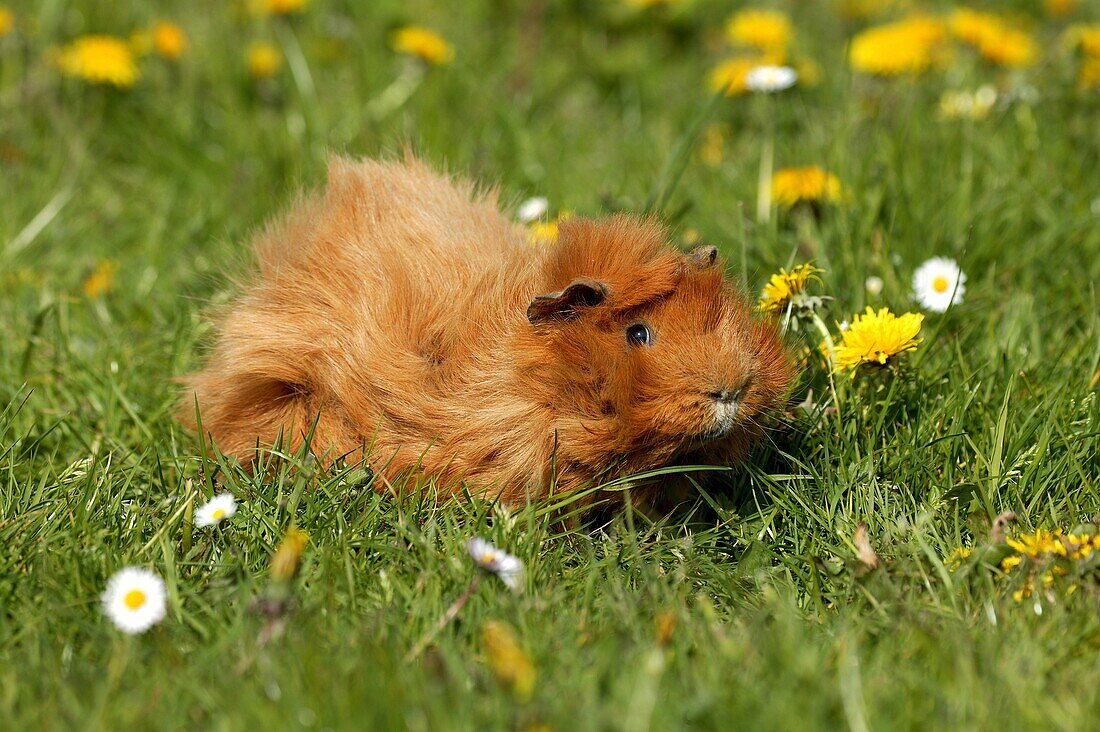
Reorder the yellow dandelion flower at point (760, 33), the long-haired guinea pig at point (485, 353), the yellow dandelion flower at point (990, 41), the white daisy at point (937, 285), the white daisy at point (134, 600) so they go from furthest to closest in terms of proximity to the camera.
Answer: the yellow dandelion flower at point (760, 33) < the yellow dandelion flower at point (990, 41) < the white daisy at point (937, 285) < the long-haired guinea pig at point (485, 353) < the white daisy at point (134, 600)

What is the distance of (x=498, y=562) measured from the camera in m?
2.62

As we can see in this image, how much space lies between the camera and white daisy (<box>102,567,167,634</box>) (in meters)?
2.49

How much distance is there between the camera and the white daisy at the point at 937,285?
3701 mm

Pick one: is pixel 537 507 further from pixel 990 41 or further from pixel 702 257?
pixel 990 41

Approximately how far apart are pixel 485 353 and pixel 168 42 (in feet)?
11.4

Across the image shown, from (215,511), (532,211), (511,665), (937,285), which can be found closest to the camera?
(511,665)

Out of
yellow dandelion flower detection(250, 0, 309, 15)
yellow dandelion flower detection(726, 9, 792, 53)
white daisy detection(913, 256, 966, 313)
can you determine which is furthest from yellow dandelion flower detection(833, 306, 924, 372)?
yellow dandelion flower detection(250, 0, 309, 15)

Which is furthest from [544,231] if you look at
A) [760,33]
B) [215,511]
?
[760,33]

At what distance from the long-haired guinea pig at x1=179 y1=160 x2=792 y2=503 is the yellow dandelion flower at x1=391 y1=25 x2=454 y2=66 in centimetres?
222

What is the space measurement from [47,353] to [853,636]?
285 centimetres

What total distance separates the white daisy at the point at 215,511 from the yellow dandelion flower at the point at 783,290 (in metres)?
1.54

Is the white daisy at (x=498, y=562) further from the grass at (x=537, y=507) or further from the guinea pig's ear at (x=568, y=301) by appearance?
the guinea pig's ear at (x=568, y=301)

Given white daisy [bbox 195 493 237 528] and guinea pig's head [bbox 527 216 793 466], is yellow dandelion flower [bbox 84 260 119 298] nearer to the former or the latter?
white daisy [bbox 195 493 237 528]

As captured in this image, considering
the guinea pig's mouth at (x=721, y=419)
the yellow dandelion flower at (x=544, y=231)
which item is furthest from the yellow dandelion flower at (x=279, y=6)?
the guinea pig's mouth at (x=721, y=419)
